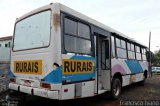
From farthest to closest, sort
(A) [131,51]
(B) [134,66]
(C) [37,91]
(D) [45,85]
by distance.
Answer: (B) [134,66] → (A) [131,51] → (C) [37,91] → (D) [45,85]

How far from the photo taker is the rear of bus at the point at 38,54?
5379 millimetres

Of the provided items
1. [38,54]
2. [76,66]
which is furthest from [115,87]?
[38,54]

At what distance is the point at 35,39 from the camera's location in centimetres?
613

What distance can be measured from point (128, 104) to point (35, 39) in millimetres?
4325

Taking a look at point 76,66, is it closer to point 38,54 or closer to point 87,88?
point 87,88

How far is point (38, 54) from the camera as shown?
19.4 feet

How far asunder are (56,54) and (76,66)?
2.80 feet

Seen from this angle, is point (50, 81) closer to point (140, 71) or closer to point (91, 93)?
point (91, 93)

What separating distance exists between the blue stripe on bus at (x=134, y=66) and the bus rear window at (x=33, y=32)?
5434mm

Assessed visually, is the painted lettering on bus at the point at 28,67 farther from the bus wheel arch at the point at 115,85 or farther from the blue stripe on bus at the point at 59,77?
the bus wheel arch at the point at 115,85

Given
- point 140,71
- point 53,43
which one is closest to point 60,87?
point 53,43

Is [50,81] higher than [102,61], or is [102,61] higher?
[102,61]

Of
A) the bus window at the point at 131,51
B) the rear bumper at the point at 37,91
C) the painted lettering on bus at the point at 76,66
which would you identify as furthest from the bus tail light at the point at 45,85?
the bus window at the point at 131,51

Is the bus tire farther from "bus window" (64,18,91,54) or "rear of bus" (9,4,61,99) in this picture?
"rear of bus" (9,4,61,99)
